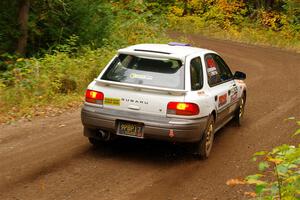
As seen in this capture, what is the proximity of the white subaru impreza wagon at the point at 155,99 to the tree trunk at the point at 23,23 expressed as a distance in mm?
8574

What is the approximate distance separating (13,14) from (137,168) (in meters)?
10.4

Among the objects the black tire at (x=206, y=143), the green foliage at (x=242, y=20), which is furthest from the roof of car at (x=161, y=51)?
the green foliage at (x=242, y=20)

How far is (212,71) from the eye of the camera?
8.59m

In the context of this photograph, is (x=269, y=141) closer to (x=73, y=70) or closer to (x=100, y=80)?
(x=100, y=80)

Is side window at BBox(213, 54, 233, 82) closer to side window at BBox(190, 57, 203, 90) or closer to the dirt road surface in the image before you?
side window at BBox(190, 57, 203, 90)

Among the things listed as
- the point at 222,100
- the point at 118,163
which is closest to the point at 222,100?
the point at 222,100

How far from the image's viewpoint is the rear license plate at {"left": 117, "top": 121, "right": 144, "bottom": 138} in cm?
729

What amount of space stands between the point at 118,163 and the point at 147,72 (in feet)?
4.77

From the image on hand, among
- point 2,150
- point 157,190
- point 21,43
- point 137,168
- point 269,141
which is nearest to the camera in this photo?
point 157,190

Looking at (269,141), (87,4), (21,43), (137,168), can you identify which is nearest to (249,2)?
(87,4)

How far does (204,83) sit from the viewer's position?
26.0 feet

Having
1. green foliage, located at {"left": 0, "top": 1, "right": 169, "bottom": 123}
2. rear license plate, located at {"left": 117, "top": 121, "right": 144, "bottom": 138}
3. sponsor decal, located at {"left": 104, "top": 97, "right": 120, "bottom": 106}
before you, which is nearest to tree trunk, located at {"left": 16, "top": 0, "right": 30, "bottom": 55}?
green foliage, located at {"left": 0, "top": 1, "right": 169, "bottom": 123}

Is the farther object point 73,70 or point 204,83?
point 73,70

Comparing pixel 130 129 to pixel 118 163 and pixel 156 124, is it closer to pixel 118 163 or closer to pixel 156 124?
pixel 156 124
